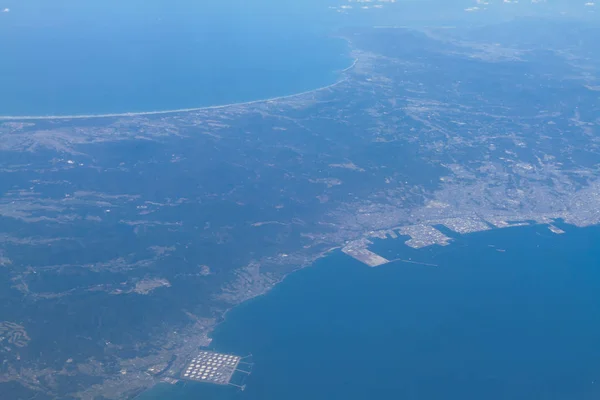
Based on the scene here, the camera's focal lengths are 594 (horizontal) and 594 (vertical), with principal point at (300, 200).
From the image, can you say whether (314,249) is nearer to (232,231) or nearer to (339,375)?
(232,231)

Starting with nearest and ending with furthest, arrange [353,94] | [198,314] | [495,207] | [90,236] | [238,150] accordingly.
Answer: [198,314] → [90,236] → [495,207] → [238,150] → [353,94]

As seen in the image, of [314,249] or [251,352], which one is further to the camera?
[314,249]

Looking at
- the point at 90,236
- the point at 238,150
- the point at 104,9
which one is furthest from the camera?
the point at 104,9

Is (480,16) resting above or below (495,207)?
above

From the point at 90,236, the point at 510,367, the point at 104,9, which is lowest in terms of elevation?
the point at 510,367

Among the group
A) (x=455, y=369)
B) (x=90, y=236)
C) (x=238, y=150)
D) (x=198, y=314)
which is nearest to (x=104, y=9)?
(x=238, y=150)

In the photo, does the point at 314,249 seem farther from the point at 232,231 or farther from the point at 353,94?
the point at 353,94

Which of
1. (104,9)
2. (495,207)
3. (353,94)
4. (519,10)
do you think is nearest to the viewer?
(495,207)

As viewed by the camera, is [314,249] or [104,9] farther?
[104,9]

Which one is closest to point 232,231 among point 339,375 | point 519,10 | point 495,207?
point 339,375
